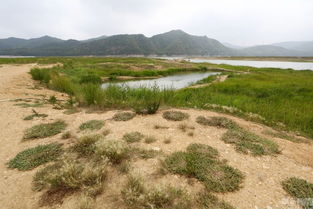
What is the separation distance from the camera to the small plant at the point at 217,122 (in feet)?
16.4

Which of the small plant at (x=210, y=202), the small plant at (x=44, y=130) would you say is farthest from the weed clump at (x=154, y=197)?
the small plant at (x=44, y=130)

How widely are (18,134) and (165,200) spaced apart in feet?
15.0

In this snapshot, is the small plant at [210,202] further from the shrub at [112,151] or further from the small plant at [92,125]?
the small plant at [92,125]

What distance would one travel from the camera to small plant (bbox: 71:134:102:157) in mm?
3426

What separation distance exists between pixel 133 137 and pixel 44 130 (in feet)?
8.74

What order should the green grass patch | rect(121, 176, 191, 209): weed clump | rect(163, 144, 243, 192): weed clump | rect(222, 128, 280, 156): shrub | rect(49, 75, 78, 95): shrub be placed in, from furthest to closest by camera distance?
rect(49, 75, 78, 95): shrub
rect(222, 128, 280, 156): shrub
rect(163, 144, 243, 192): weed clump
the green grass patch
rect(121, 176, 191, 209): weed clump

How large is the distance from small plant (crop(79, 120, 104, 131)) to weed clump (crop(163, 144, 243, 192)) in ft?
8.38

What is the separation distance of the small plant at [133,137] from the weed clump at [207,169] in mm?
1093

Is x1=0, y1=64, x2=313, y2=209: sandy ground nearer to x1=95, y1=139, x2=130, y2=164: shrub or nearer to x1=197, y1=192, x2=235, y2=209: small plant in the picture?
x1=197, y1=192, x2=235, y2=209: small plant

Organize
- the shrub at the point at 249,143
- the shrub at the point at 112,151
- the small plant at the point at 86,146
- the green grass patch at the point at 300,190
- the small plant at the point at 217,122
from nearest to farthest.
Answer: the green grass patch at the point at 300,190 → the shrub at the point at 112,151 → the small plant at the point at 86,146 → the shrub at the point at 249,143 → the small plant at the point at 217,122

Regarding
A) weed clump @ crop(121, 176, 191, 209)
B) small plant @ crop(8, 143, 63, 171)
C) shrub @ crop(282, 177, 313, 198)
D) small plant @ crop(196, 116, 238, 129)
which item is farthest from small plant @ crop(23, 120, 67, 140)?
shrub @ crop(282, 177, 313, 198)

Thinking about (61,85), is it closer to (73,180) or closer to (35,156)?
(35,156)

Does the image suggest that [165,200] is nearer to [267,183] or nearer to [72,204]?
[72,204]

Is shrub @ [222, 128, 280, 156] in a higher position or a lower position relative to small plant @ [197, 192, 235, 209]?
lower
